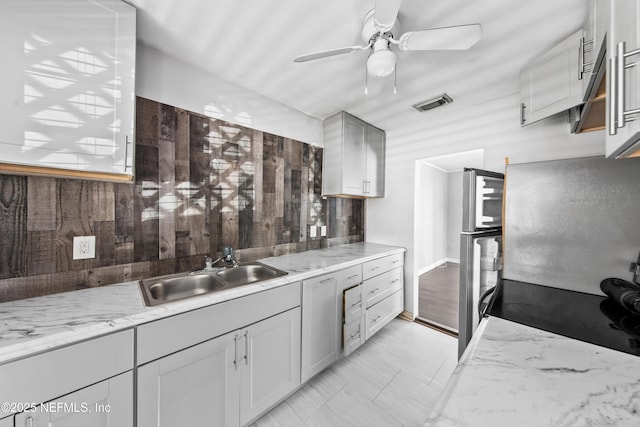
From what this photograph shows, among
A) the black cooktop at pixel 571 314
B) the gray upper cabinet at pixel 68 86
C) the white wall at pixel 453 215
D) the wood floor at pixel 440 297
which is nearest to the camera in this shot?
the black cooktop at pixel 571 314

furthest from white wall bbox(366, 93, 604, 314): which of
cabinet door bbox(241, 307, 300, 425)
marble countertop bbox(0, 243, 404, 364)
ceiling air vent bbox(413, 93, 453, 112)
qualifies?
marble countertop bbox(0, 243, 404, 364)

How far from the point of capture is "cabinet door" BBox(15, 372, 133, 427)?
81cm

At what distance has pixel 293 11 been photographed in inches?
49.1

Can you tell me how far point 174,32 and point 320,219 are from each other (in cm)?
197

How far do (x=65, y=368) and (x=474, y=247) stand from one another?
6.31 ft

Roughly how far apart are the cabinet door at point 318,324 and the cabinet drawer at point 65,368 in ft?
3.30

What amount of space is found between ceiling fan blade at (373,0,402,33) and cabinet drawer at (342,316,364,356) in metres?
2.04

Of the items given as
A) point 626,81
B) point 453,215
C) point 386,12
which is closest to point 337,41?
point 386,12

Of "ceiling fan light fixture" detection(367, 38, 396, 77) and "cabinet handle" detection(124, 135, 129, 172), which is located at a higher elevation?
"ceiling fan light fixture" detection(367, 38, 396, 77)

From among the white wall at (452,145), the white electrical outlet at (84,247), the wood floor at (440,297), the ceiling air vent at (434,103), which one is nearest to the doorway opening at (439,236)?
the wood floor at (440,297)

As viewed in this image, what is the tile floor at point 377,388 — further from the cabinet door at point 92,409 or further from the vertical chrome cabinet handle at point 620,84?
the vertical chrome cabinet handle at point 620,84

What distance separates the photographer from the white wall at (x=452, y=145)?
185 cm

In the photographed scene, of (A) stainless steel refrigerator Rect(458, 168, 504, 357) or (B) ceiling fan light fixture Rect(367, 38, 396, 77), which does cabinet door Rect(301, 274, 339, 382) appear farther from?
(B) ceiling fan light fixture Rect(367, 38, 396, 77)

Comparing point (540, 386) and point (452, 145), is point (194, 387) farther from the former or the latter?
point (452, 145)
